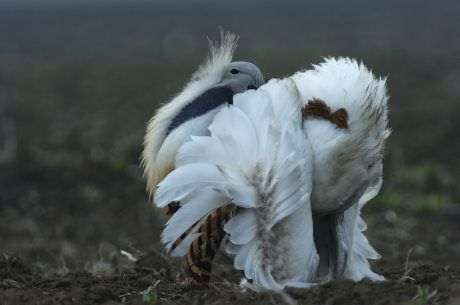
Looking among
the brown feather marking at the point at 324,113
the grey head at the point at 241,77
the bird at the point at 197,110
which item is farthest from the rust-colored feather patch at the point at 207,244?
the grey head at the point at 241,77

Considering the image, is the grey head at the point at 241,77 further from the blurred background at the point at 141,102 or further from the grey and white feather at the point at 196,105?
the blurred background at the point at 141,102

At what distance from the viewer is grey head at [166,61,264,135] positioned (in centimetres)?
552

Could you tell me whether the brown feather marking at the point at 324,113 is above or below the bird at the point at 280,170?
above

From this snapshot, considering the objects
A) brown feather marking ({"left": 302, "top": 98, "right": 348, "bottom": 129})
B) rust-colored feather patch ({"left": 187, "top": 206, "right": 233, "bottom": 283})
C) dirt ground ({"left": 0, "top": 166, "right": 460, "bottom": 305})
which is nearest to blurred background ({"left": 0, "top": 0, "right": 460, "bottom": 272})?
dirt ground ({"left": 0, "top": 166, "right": 460, "bottom": 305})

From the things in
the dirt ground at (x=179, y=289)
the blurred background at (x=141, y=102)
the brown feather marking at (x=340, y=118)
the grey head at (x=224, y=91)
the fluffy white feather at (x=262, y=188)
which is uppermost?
the brown feather marking at (x=340, y=118)

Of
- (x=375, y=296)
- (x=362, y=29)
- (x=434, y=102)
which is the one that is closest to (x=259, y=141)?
(x=375, y=296)

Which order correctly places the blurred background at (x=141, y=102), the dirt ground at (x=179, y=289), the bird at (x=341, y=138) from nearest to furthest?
1. the dirt ground at (x=179, y=289)
2. the bird at (x=341, y=138)
3. the blurred background at (x=141, y=102)

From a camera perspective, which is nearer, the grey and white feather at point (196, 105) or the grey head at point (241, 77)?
the grey and white feather at point (196, 105)

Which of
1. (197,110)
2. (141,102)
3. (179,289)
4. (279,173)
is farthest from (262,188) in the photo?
(141,102)

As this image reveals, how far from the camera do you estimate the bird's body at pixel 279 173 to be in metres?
5.02

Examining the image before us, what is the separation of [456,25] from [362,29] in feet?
5.47

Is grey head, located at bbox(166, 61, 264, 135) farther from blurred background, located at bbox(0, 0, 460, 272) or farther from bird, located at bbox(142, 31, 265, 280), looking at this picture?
blurred background, located at bbox(0, 0, 460, 272)

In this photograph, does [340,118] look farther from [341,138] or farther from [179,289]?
[179,289]

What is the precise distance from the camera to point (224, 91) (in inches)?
221
